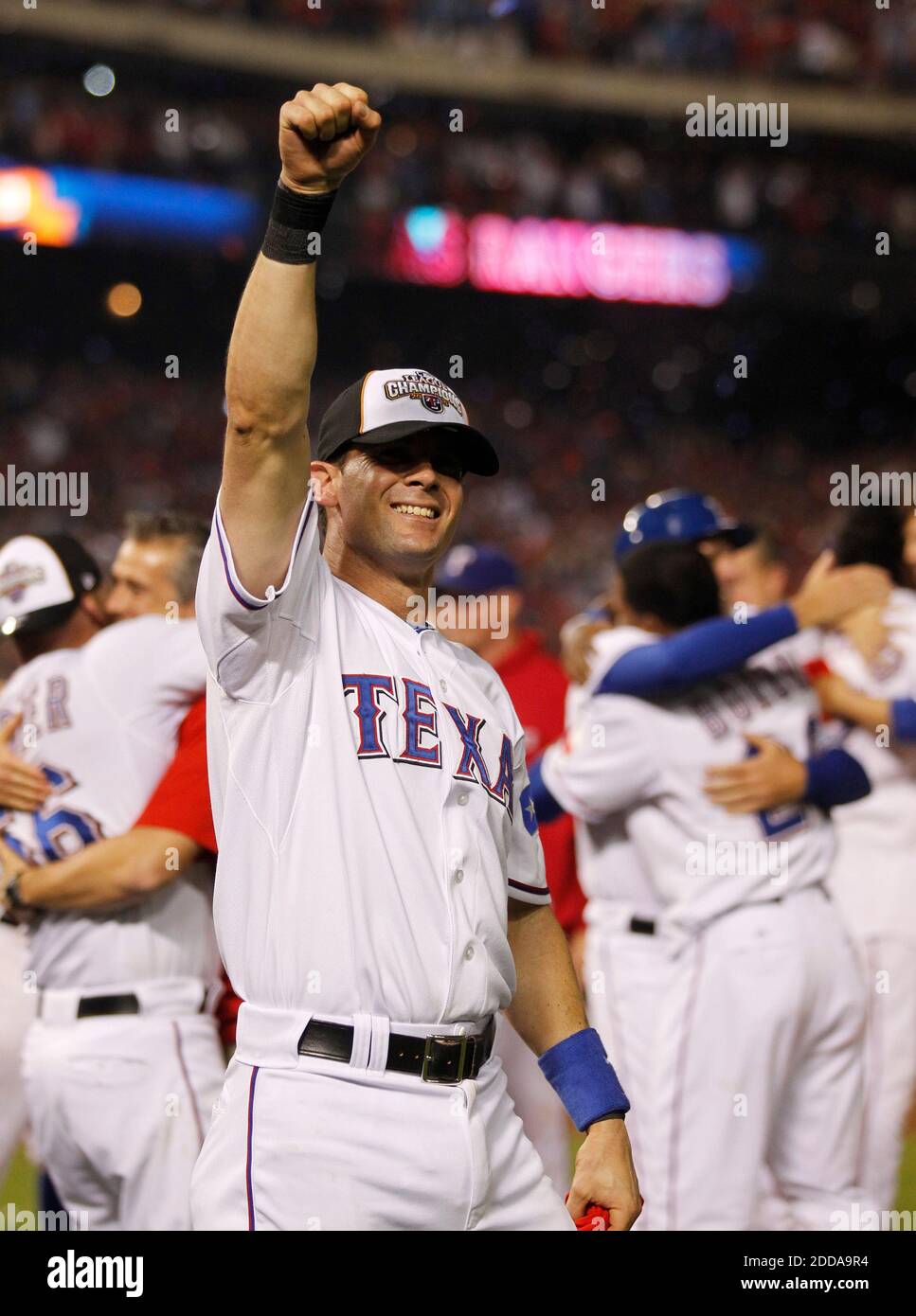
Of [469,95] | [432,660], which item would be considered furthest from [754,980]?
[469,95]

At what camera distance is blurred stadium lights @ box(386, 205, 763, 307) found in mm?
17812

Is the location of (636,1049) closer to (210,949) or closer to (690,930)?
(690,930)

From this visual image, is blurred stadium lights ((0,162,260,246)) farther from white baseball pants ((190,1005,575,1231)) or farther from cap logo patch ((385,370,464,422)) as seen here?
white baseball pants ((190,1005,575,1231))

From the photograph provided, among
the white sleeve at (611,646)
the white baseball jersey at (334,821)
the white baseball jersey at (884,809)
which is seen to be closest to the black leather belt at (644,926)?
the white sleeve at (611,646)

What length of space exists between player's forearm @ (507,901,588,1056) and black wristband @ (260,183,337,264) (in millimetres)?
1136

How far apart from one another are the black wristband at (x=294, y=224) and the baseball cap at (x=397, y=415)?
0.41 metres

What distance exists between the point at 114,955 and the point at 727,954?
5.00 feet

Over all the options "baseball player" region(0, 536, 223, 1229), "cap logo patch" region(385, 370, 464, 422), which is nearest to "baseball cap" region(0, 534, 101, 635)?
A: "baseball player" region(0, 536, 223, 1229)

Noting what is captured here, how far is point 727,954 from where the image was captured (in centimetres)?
401

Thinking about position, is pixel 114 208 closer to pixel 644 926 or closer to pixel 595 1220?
pixel 644 926

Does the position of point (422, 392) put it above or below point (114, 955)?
above

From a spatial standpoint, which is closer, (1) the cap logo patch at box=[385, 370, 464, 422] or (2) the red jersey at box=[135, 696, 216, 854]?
(1) the cap logo patch at box=[385, 370, 464, 422]

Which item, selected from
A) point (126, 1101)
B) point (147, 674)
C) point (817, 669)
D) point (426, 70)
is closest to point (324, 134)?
point (147, 674)

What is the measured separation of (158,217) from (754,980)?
14.6m
